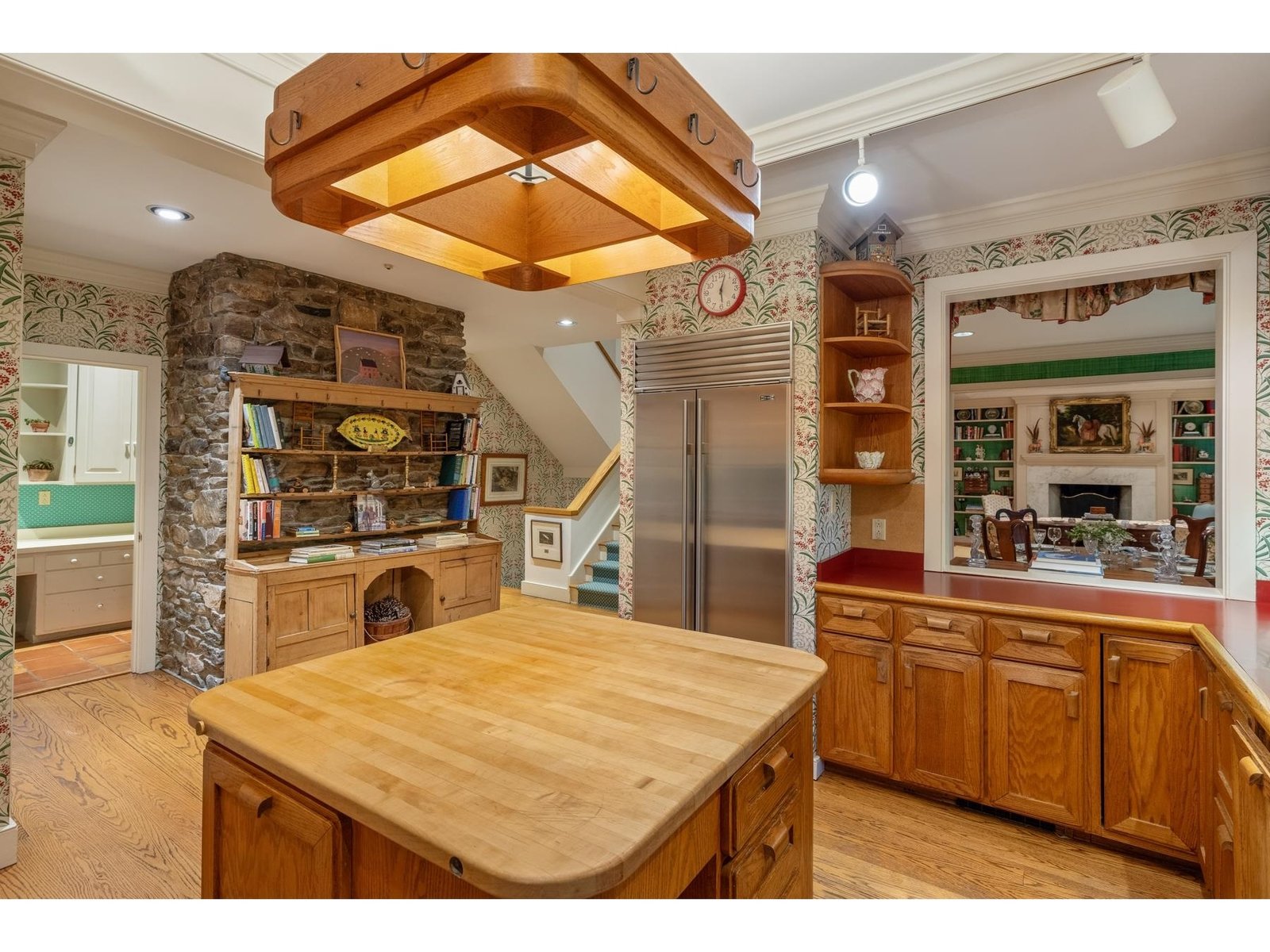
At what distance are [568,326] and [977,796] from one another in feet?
13.8

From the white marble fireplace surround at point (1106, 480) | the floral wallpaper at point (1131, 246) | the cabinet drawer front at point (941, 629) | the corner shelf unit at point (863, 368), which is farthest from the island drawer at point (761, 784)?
the white marble fireplace surround at point (1106, 480)

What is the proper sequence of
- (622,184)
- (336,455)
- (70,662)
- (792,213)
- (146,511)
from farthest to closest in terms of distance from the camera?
(70,662) < (146,511) < (336,455) < (792,213) < (622,184)

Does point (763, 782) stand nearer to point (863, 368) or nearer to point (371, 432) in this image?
point (863, 368)

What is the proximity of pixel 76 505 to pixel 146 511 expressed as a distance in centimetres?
183

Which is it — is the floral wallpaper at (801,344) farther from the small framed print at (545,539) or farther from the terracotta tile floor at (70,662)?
the terracotta tile floor at (70,662)

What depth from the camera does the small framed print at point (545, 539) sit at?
6184 mm

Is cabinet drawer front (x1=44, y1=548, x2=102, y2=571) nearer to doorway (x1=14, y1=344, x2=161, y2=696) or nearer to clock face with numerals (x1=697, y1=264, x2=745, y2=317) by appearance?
doorway (x1=14, y1=344, x2=161, y2=696)

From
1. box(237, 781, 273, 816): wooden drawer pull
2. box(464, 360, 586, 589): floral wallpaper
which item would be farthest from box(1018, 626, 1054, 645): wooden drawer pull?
box(464, 360, 586, 589): floral wallpaper

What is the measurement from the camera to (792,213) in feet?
9.38

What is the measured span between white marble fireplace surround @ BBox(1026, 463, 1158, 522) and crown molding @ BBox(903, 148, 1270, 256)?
2.74 meters

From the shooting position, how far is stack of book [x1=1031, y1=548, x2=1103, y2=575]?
9.50 feet

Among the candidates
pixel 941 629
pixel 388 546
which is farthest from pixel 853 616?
pixel 388 546

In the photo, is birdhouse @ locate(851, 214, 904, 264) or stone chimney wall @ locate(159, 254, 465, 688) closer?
birdhouse @ locate(851, 214, 904, 264)
